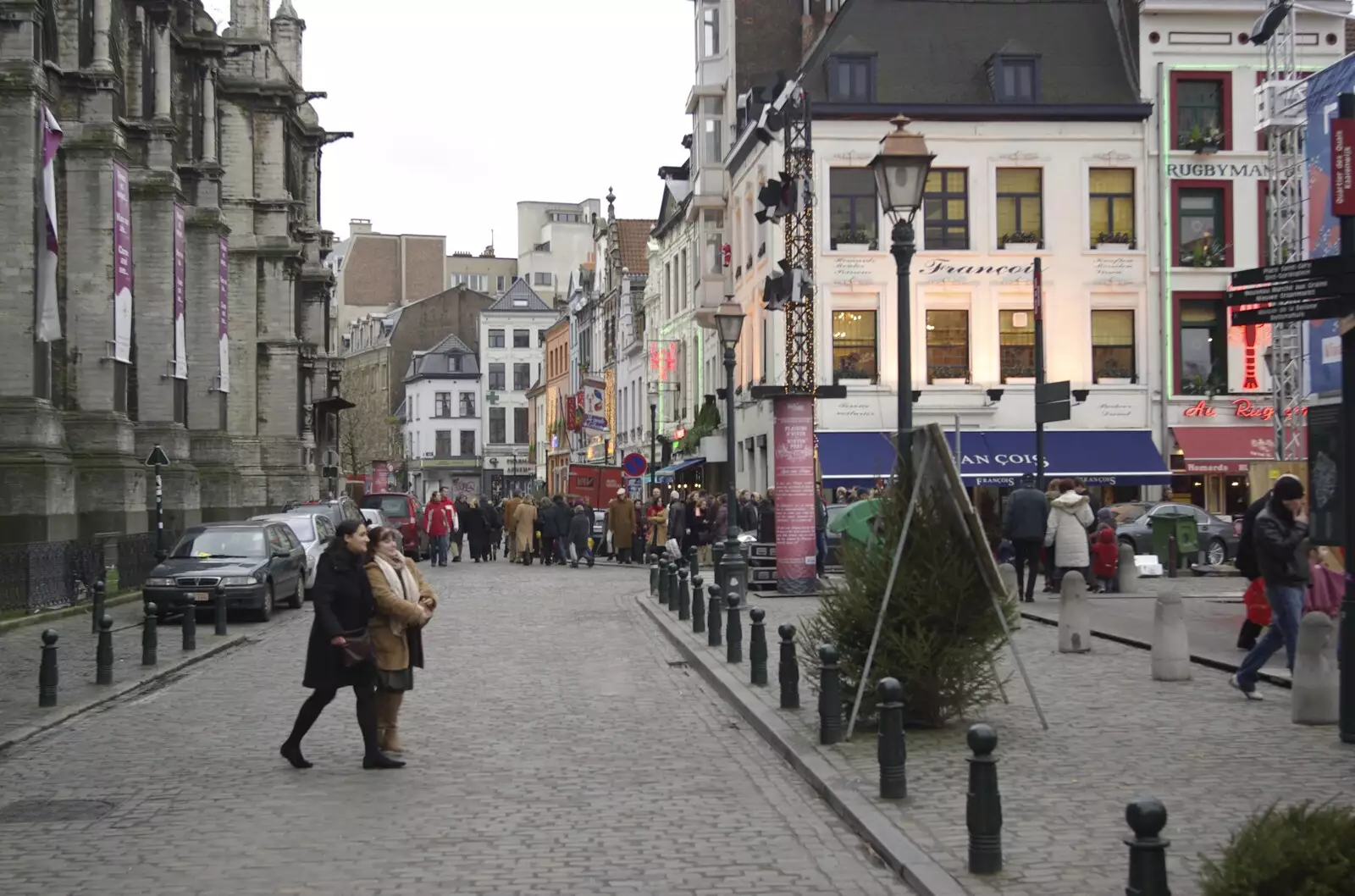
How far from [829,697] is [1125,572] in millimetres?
15649

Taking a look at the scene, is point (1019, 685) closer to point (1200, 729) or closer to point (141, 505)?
point (1200, 729)

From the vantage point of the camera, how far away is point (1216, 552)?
108ft

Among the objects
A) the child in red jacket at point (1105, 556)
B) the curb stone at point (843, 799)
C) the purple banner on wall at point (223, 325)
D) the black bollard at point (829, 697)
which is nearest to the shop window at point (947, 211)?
the child in red jacket at point (1105, 556)

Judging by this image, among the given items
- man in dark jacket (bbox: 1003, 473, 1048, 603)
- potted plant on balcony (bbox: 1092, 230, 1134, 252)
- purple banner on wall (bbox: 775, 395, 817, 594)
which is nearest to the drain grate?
purple banner on wall (bbox: 775, 395, 817, 594)

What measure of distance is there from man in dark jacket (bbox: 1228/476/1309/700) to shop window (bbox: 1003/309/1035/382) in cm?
2971

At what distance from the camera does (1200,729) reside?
11.0 meters

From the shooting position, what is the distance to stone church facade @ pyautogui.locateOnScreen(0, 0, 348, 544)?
27.7 meters

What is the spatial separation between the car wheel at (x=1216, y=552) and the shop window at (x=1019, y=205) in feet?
37.4

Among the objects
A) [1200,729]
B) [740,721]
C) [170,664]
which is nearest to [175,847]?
[740,721]

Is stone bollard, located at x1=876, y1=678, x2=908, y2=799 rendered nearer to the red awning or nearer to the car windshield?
the car windshield

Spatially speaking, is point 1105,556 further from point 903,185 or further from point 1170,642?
point 903,185

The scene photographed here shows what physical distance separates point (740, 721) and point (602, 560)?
30868 millimetres

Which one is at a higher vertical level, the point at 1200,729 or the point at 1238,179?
the point at 1238,179

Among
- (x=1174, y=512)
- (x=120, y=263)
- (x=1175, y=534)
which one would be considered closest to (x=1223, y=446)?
(x=1174, y=512)
